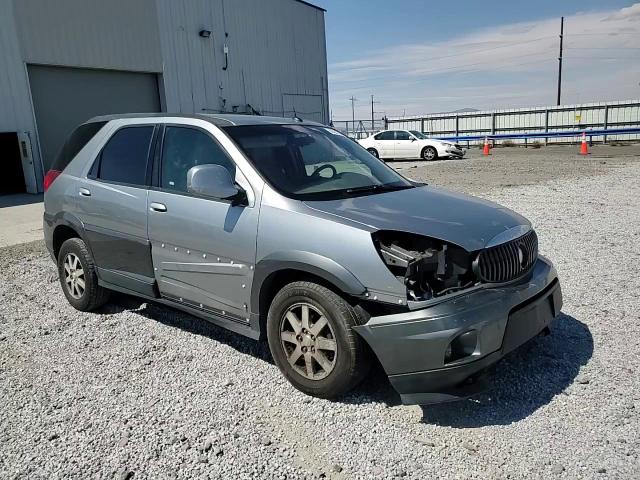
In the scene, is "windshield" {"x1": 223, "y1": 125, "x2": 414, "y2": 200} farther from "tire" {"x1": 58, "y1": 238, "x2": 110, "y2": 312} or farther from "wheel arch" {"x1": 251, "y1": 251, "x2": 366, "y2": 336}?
"tire" {"x1": 58, "y1": 238, "x2": 110, "y2": 312}

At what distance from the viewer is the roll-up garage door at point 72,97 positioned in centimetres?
1611

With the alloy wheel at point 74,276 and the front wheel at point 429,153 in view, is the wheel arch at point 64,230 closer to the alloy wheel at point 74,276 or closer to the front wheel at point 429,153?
the alloy wheel at point 74,276

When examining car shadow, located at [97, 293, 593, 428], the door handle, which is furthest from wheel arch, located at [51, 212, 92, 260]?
car shadow, located at [97, 293, 593, 428]

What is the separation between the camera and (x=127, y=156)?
4.65m

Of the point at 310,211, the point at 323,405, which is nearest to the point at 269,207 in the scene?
the point at 310,211

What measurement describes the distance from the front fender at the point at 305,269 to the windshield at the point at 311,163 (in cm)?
47

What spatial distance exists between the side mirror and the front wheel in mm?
→ 21479

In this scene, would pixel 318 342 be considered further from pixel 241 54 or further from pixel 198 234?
pixel 241 54

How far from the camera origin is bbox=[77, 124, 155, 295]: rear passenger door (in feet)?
14.3

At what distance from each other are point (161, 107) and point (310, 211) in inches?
716

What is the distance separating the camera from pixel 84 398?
3.51 meters

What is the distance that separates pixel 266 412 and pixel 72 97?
651 inches

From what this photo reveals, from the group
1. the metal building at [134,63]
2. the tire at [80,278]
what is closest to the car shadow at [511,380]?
the tire at [80,278]

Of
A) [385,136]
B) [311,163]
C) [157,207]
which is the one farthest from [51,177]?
[385,136]
